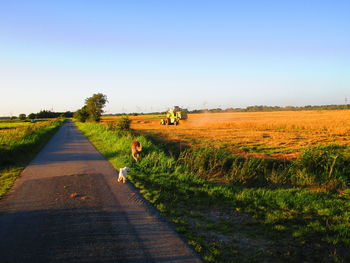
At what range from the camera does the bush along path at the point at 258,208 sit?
3.98 metres

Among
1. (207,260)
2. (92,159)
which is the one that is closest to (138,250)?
(207,260)

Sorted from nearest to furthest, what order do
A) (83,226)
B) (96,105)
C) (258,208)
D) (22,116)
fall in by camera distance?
(83,226) < (258,208) < (96,105) < (22,116)

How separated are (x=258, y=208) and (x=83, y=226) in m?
3.95

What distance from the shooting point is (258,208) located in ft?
19.1

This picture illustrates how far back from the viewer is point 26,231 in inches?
174

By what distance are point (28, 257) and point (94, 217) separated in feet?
5.06

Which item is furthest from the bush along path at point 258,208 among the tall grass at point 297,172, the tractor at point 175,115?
the tractor at point 175,115

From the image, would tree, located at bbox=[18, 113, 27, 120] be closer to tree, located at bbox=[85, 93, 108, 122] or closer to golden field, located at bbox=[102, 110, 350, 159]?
tree, located at bbox=[85, 93, 108, 122]

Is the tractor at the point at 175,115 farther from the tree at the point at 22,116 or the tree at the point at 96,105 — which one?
the tree at the point at 22,116

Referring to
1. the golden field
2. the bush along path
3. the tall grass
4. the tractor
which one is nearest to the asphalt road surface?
the bush along path

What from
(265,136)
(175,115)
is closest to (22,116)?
(175,115)

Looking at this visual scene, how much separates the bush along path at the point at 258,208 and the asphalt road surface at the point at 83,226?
465 millimetres

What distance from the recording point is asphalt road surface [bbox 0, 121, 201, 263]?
3650 mm

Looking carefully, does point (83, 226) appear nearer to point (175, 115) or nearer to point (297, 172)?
point (297, 172)
